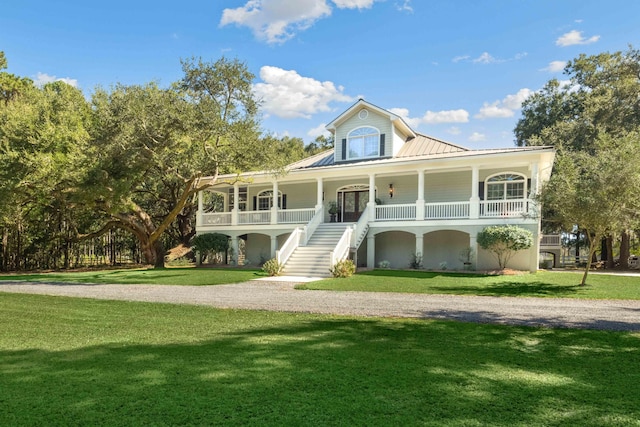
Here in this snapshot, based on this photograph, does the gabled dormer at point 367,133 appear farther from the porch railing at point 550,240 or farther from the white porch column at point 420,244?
the porch railing at point 550,240

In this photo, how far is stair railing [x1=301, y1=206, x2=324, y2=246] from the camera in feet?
63.5

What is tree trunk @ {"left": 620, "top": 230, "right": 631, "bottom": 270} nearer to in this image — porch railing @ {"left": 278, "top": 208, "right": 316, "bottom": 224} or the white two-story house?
the white two-story house

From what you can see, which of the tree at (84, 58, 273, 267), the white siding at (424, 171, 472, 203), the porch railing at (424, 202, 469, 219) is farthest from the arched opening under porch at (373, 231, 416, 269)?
the tree at (84, 58, 273, 267)

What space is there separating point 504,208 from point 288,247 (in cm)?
906

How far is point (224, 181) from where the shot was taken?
2266cm

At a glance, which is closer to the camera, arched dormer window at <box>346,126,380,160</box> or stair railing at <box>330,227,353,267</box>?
stair railing at <box>330,227,353,267</box>

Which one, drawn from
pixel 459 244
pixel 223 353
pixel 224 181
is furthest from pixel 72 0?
pixel 459 244

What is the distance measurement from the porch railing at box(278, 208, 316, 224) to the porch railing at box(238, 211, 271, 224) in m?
0.79

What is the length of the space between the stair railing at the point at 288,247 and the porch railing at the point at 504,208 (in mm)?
7811

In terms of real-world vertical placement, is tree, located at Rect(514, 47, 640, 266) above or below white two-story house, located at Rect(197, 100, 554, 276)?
above

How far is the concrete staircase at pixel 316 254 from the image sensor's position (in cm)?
1672

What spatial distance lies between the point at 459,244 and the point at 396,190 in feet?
13.4

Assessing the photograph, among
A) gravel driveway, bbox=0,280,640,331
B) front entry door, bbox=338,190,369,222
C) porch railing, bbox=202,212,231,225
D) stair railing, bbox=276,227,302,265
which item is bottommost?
gravel driveway, bbox=0,280,640,331

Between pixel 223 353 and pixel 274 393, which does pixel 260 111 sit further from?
pixel 274 393
